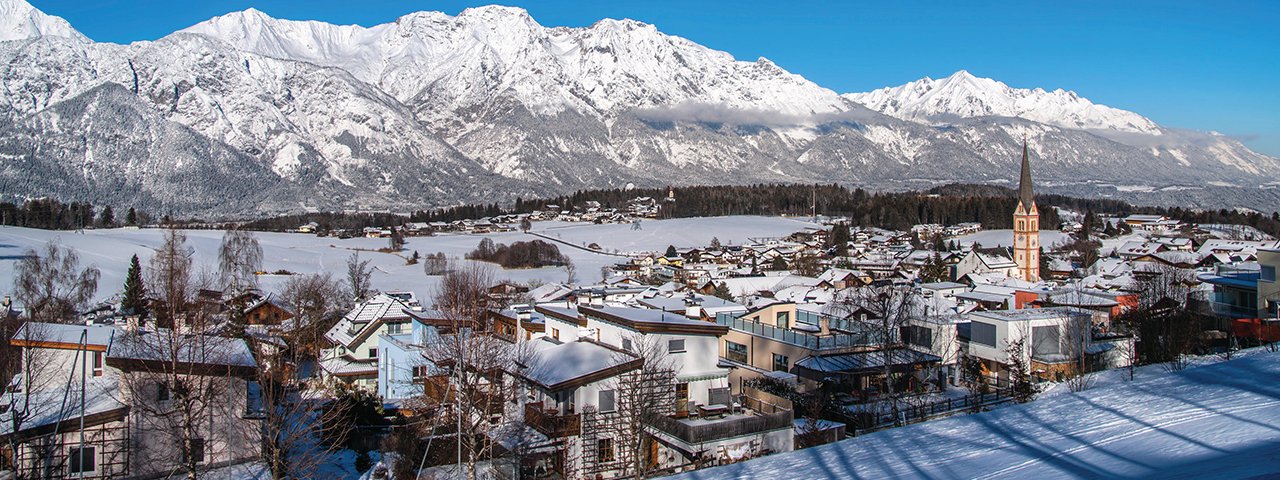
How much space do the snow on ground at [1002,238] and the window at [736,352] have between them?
68073 millimetres

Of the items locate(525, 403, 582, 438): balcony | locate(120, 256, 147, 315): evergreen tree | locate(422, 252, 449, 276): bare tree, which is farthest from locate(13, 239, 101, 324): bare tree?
locate(525, 403, 582, 438): balcony

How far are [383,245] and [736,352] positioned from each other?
7082 centimetres

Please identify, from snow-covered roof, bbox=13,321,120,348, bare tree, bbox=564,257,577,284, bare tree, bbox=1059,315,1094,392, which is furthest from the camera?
bare tree, bbox=564,257,577,284

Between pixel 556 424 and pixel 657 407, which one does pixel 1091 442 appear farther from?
pixel 556 424

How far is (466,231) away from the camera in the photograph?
365ft

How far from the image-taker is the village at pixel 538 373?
1327cm

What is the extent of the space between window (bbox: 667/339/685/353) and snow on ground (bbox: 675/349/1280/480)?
339 centimetres

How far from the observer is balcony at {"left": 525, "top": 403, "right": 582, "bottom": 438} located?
44.1 feet

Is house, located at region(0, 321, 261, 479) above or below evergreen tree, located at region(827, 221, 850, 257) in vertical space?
below

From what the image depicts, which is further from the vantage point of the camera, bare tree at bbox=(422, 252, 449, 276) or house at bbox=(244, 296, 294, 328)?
bare tree at bbox=(422, 252, 449, 276)

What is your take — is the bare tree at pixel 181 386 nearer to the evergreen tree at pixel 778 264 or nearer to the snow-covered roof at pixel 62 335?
the snow-covered roof at pixel 62 335

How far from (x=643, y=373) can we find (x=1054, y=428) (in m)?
5.95

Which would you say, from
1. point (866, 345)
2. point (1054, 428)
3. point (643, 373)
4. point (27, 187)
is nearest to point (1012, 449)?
point (1054, 428)

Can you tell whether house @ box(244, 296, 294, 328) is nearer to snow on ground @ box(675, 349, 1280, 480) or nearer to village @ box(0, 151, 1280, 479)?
village @ box(0, 151, 1280, 479)
